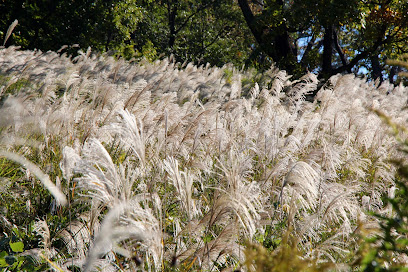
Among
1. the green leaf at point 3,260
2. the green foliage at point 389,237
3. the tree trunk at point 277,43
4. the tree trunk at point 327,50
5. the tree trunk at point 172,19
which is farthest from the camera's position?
the tree trunk at point 172,19

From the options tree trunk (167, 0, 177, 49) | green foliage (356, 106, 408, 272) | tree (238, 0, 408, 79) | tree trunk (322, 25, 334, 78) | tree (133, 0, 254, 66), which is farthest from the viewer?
tree trunk (167, 0, 177, 49)

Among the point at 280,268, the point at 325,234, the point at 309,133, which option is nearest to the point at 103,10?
the point at 309,133

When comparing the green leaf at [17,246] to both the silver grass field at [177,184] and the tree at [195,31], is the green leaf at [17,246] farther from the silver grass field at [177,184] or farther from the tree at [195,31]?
the tree at [195,31]

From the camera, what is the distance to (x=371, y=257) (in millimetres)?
1238

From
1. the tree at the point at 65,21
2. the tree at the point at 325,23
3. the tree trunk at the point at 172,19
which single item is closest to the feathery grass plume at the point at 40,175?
the tree at the point at 325,23

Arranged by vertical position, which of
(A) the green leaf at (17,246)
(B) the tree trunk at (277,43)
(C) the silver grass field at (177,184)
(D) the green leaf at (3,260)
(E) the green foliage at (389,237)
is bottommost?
(D) the green leaf at (3,260)

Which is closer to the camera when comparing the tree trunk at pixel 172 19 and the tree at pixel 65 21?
the tree at pixel 65 21

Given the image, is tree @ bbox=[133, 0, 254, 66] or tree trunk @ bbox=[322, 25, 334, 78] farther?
tree @ bbox=[133, 0, 254, 66]

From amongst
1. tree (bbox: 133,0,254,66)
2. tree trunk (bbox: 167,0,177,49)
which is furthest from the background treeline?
tree trunk (bbox: 167,0,177,49)

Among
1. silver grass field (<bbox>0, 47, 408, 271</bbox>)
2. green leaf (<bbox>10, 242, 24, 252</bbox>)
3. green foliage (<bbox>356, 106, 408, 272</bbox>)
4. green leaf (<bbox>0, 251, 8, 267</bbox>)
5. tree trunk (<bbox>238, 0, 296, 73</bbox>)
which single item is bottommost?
green leaf (<bbox>0, 251, 8, 267</bbox>)

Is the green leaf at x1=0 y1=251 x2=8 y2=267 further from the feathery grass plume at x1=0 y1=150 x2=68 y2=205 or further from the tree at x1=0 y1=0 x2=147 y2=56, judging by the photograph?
the tree at x1=0 y1=0 x2=147 y2=56

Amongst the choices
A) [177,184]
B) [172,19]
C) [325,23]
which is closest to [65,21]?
[325,23]

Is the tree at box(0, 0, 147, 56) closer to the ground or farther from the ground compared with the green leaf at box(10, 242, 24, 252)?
farther from the ground

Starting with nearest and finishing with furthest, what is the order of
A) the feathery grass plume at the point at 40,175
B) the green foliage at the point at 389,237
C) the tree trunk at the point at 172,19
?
the green foliage at the point at 389,237
the feathery grass plume at the point at 40,175
the tree trunk at the point at 172,19
